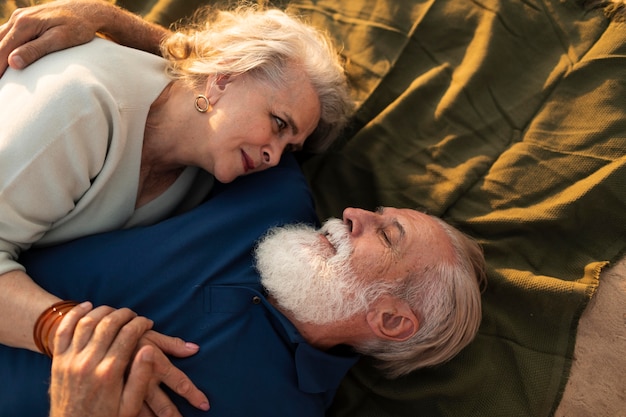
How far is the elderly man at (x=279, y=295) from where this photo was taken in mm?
1988

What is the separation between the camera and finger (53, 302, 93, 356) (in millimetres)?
1784

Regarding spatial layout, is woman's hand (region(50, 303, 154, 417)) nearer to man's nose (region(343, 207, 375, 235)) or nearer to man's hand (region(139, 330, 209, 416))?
man's hand (region(139, 330, 209, 416))

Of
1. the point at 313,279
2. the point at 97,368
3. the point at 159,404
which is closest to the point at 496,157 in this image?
the point at 313,279

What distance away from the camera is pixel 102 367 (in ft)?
5.74

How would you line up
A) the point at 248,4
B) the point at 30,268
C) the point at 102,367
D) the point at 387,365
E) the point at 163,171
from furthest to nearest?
the point at 248,4, the point at 163,171, the point at 387,365, the point at 30,268, the point at 102,367

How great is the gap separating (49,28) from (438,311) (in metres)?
1.80

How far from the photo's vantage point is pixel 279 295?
2066 mm

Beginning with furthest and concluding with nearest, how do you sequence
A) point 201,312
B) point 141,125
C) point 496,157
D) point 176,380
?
point 496,157
point 141,125
point 201,312
point 176,380

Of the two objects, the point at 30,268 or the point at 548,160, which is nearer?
the point at 30,268

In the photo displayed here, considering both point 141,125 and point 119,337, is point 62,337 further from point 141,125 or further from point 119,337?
point 141,125

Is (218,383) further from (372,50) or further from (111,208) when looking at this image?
(372,50)

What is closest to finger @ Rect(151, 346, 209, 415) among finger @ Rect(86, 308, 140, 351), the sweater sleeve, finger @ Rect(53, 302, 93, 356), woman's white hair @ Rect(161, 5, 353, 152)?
finger @ Rect(86, 308, 140, 351)

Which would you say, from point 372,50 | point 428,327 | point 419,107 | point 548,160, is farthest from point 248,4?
point 428,327

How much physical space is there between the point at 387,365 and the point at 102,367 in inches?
42.4
